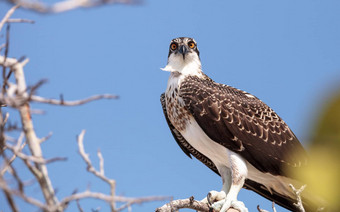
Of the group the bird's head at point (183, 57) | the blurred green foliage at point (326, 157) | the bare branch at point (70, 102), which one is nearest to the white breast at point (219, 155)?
the bird's head at point (183, 57)

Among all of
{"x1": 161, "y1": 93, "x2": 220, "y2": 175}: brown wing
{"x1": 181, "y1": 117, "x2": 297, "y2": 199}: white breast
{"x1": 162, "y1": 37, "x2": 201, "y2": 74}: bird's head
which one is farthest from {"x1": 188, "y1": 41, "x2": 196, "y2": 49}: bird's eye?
{"x1": 181, "y1": 117, "x2": 297, "y2": 199}: white breast

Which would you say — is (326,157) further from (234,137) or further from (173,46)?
(173,46)

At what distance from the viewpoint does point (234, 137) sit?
6.79 meters

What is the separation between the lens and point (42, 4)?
2.15 metres

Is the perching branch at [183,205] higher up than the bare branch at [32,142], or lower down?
lower down

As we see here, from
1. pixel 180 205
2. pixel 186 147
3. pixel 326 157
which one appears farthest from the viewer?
pixel 186 147

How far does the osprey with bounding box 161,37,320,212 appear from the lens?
22.2 ft

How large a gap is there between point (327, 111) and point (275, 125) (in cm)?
655

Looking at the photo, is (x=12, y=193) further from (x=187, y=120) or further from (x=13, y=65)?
(x=187, y=120)

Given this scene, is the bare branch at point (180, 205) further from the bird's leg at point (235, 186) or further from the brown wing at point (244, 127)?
the brown wing at point (244, 127)

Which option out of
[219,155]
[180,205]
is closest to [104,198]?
[180,205]

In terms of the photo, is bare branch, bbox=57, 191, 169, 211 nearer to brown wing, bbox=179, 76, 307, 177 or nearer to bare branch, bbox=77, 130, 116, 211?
bare branch, bbox=77, 130, 116, 211

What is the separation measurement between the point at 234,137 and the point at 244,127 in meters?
0.30

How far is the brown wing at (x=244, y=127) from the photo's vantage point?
678cm
